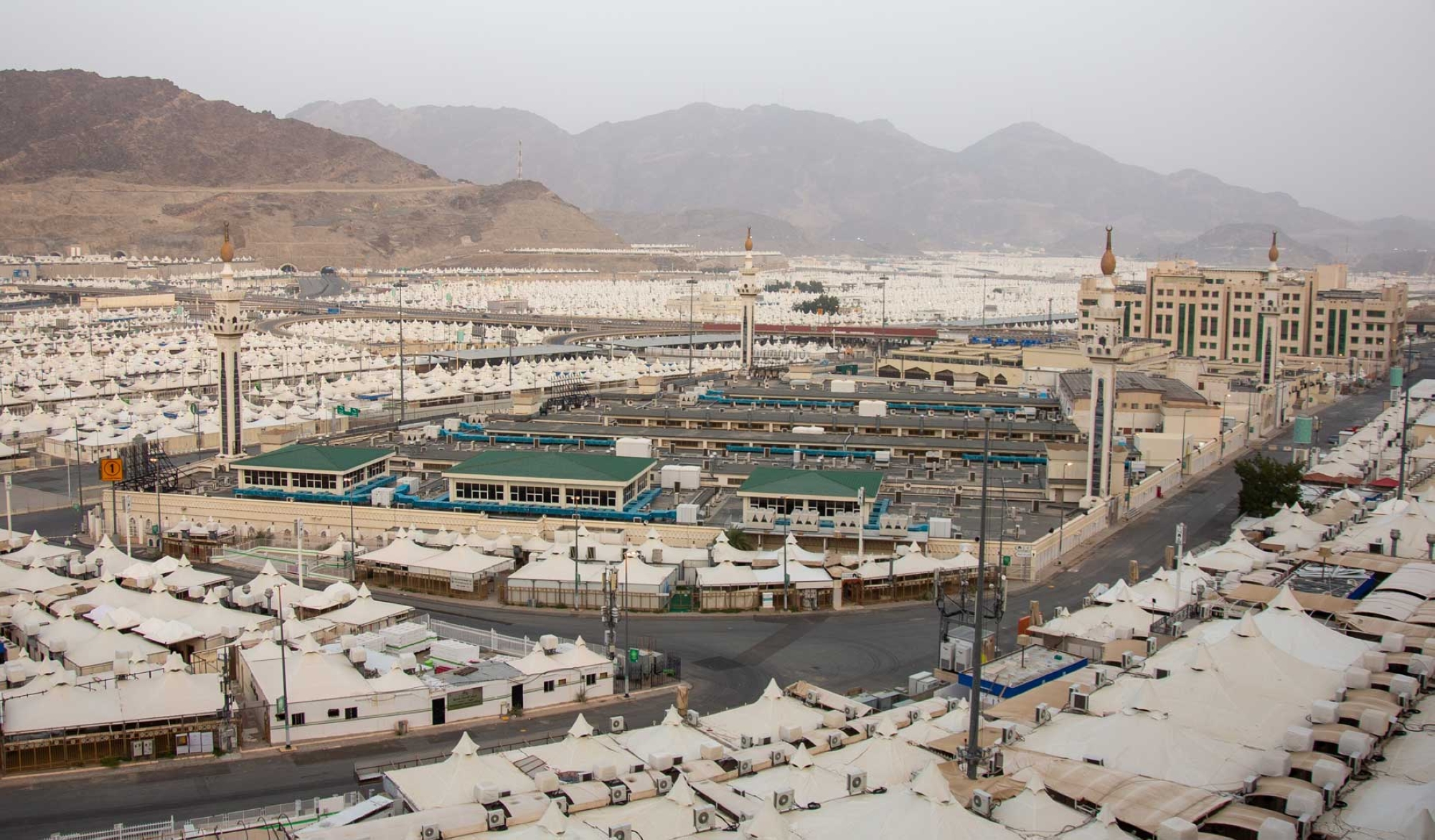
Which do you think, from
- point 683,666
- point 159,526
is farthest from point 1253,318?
point 159,526

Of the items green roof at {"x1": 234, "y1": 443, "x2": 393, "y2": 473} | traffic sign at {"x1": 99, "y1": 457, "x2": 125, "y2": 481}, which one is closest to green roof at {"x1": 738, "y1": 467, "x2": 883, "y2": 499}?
green roof at {"x1": 234, "y1": 443, "x2": 393, "y2": 473}

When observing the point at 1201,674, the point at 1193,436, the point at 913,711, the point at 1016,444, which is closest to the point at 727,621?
the point at 913,711

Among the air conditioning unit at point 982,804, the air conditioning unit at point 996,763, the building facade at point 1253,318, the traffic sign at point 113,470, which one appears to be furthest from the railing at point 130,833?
the building facade at point 1253,318

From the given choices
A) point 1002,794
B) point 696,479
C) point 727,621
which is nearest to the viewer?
point 1002,794

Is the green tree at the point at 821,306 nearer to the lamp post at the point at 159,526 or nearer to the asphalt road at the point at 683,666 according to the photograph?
the asphalt road at the point at 683,666

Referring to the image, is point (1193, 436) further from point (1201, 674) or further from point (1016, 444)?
point (1201, 674)
